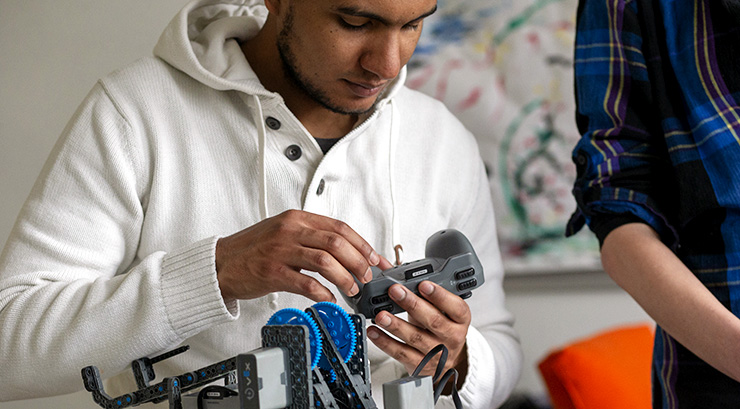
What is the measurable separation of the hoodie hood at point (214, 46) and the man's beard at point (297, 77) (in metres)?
0.06

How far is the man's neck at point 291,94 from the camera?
1170 mm

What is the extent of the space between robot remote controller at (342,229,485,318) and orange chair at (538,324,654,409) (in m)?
0.58

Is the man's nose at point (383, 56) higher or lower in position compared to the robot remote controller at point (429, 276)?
higher

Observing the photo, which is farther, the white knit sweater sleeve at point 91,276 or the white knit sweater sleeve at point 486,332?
the white knit sweater sleeve at point 486,332

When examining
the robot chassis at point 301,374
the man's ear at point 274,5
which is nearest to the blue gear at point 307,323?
the robot chassis at point 301,374

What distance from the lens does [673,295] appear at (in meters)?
0.80

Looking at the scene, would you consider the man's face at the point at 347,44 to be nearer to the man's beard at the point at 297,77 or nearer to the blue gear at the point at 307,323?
the man's beard at the point at 297,77

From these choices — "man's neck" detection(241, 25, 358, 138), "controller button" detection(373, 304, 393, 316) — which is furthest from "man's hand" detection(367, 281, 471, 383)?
"man's neck" detection(241, 25, 358, 138)

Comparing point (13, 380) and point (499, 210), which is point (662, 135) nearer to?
point (499, 210)

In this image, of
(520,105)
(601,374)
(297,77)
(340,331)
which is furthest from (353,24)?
(601,374)

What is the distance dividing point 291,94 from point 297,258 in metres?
0.44

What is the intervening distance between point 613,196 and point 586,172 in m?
0.06

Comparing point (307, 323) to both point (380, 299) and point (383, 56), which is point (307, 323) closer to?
point (380, 299)

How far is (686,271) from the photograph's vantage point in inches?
31.9
